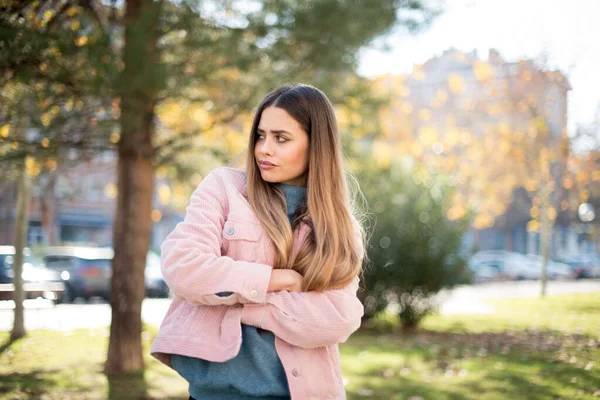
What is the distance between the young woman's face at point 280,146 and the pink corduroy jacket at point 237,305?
18cm

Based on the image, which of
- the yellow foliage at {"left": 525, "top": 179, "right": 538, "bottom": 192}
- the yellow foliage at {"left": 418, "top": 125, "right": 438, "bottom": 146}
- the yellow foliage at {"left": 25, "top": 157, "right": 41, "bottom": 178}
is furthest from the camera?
the yellow foliage at {"left": 525, "top": 179, "right": 538, "bottom": 192}

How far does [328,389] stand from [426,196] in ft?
36.8

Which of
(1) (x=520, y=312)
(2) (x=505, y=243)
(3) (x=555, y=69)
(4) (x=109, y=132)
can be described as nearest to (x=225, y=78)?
(4) (x=109, y=132)

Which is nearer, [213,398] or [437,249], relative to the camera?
[213,398]

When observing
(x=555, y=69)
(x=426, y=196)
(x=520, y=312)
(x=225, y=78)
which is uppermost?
(x=555, y=69)

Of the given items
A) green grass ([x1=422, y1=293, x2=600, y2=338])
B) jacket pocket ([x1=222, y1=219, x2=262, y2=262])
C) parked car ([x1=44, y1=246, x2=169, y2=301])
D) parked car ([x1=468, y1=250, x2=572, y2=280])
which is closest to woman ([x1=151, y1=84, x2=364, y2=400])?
jacket pocket ([x1=222, y1=219, x2=262, y2=262])

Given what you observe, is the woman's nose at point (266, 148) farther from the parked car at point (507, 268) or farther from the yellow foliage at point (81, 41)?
the parked car at point (507, 268)

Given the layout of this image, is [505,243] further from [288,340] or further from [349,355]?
[288,340]

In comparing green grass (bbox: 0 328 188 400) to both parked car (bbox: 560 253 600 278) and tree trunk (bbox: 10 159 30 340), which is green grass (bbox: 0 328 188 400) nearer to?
tree trunk (bbox: 10 159 30 340)

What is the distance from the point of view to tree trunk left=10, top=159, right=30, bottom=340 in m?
10.4

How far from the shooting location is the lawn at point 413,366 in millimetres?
7027

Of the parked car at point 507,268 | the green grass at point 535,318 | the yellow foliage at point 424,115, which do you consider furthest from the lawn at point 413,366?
the parked car at point 507,268

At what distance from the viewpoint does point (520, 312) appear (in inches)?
679

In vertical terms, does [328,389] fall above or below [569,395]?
above
